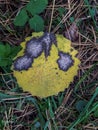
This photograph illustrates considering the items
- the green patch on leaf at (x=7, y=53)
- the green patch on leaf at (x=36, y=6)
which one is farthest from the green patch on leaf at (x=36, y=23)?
the green patch on leaf at (x=7, y=53)

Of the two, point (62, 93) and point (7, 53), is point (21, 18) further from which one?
point (62, 93)

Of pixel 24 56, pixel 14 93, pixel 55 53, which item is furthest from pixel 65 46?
pixel 14 93

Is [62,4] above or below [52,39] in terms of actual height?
above

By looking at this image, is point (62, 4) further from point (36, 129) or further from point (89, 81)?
point (36, 129)

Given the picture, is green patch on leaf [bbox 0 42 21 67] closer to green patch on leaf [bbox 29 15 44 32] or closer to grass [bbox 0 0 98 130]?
grass [bbox 0 0 98 130]

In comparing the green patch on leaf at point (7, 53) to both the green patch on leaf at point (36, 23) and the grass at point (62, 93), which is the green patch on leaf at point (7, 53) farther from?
the green patch on leaf at point (36, 23)

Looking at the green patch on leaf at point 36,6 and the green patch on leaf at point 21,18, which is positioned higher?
the green patch on leaf at point 36,6

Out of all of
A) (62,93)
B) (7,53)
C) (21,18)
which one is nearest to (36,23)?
(21,18)

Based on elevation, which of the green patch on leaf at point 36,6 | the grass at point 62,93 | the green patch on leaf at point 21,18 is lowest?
the grass at point 62,93
